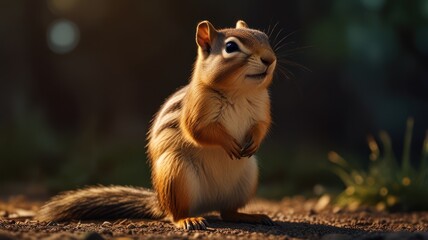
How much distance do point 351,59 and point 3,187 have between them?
5.95 m

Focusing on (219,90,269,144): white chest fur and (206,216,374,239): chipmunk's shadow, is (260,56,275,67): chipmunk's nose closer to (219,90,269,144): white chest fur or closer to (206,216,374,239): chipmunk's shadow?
(219,90,269,144): white chest fur

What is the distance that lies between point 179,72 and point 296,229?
678 cm

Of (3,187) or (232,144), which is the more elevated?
(3,187)

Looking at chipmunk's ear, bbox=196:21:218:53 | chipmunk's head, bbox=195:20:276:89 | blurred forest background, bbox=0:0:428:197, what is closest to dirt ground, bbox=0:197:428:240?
chipmunk's head, bbox=195:20:276:89

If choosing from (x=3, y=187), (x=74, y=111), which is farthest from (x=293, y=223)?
(x=74, y=111)

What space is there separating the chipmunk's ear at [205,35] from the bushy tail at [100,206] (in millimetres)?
1364

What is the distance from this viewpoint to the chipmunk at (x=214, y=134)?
15.0ft

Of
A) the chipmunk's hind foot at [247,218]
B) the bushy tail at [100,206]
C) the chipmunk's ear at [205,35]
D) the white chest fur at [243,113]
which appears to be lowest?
the chipmunk's hind foot at [247,218]

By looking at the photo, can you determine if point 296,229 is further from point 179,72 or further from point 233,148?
point 179,72

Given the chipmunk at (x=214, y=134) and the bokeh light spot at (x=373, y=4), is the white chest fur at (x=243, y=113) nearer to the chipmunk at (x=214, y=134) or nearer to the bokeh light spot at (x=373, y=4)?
the chipmunk at (x=214, y=134)

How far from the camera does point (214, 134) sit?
15.1ft

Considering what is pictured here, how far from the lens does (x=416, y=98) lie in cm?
1096

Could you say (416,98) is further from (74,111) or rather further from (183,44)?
(74,111)

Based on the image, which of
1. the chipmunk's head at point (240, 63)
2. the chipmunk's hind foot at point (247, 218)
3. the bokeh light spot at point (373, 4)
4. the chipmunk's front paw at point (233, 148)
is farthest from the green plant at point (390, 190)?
the bokeh light spot at point (373, 4)
